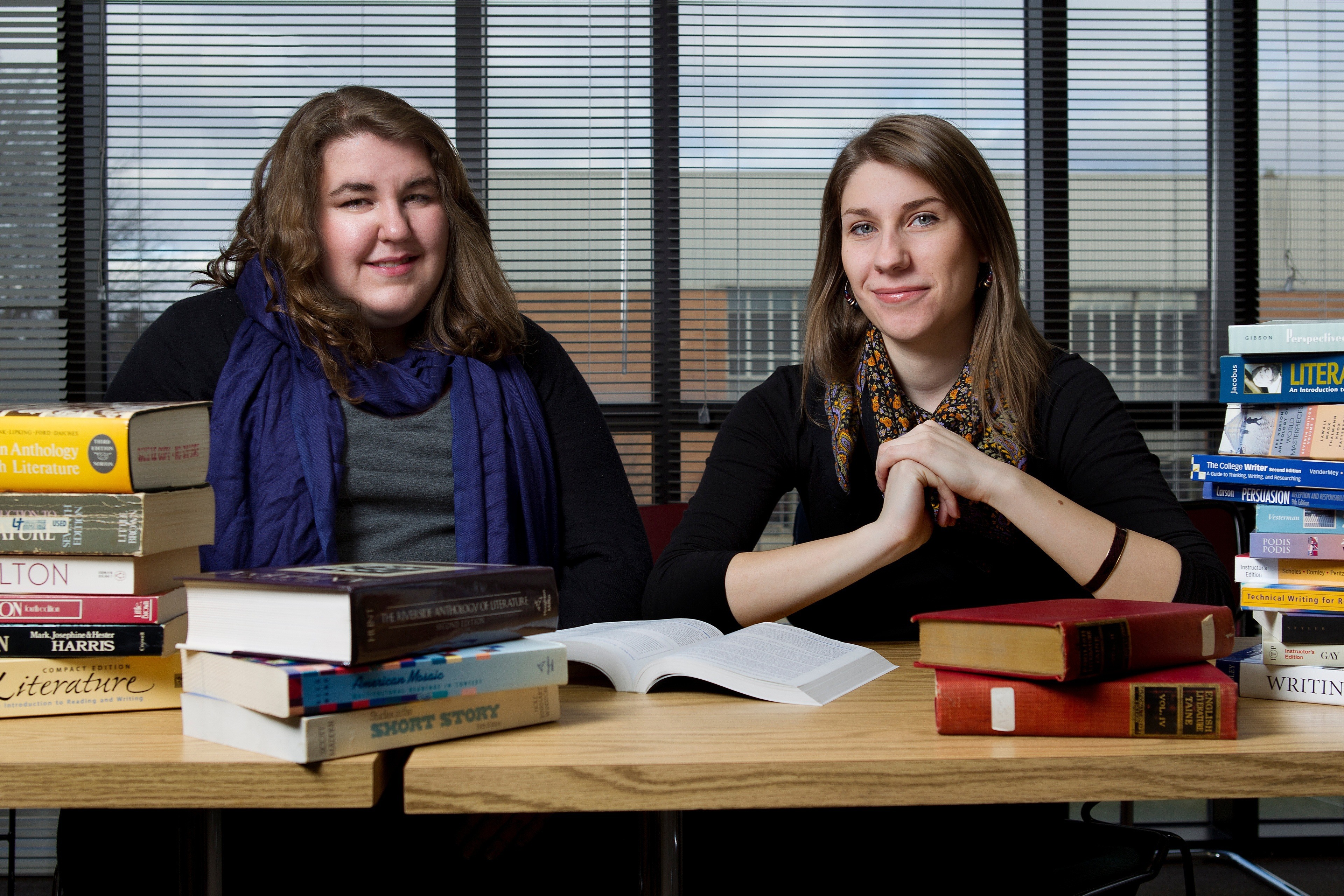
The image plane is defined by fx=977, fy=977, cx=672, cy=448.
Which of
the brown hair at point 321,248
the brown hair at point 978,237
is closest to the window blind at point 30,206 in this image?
the brown hair at point 321,248

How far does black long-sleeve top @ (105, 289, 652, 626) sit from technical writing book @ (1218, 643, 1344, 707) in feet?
2.74

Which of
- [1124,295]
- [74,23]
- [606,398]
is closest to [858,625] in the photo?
[606,398]

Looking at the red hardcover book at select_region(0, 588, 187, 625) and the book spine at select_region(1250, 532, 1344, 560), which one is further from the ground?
the book spine at select_region(1250, 532, 1344, 560)

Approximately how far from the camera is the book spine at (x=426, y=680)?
683mm

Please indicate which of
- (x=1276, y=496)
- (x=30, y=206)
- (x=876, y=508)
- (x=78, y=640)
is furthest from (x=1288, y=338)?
(x=30, y=206)

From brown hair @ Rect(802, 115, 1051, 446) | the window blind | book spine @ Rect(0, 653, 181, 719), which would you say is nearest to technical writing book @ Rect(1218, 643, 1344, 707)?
brown hair @ Rect(802, 115, 1051, 446)

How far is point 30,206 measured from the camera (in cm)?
274

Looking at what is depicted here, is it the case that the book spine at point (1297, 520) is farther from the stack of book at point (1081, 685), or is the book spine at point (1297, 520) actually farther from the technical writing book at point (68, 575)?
the technical writing book at point (68, 575)

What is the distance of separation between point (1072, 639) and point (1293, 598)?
343mm

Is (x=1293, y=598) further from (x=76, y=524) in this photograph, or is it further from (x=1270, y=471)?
(x=76, y=524)

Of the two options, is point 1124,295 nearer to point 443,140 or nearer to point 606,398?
point 606,398

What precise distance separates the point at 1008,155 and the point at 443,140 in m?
2.01

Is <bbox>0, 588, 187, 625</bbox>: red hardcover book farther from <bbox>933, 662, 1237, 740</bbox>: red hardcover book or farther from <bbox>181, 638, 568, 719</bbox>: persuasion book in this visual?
<bbox>933, 662, 1237, 740</bbox>: red hardcover book

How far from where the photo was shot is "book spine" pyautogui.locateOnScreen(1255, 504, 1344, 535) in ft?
2.96
